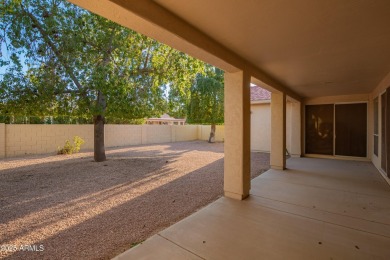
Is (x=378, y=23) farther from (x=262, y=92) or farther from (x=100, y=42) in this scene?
(x=262, y=92)

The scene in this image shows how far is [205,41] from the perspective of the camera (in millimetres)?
2779

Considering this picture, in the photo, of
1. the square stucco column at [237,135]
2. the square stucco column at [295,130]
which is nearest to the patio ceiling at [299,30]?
the square stucco column at [237,135]

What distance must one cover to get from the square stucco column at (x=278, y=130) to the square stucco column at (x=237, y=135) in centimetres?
269

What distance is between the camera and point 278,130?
6.28 meters

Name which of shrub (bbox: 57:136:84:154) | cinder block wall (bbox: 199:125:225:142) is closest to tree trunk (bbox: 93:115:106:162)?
shrub (bbox: 57:136:84:154)

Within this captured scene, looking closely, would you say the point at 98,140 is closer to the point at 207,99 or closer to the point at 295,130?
the point at 295,130

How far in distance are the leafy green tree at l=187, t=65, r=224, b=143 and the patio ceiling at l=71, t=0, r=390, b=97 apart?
10.5 m

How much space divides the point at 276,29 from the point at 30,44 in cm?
677

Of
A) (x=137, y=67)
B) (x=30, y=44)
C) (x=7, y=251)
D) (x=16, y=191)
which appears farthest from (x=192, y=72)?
(x=7, y=251)

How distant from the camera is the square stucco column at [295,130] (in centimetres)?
872

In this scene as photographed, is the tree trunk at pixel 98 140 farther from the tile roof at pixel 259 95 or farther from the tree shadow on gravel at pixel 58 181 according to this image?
the tile roof at pixel 259 95

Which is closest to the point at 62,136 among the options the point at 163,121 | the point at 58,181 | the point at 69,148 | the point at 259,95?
the point at 69,148

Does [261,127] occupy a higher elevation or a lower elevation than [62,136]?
higher

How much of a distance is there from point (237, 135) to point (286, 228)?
1730 mm
